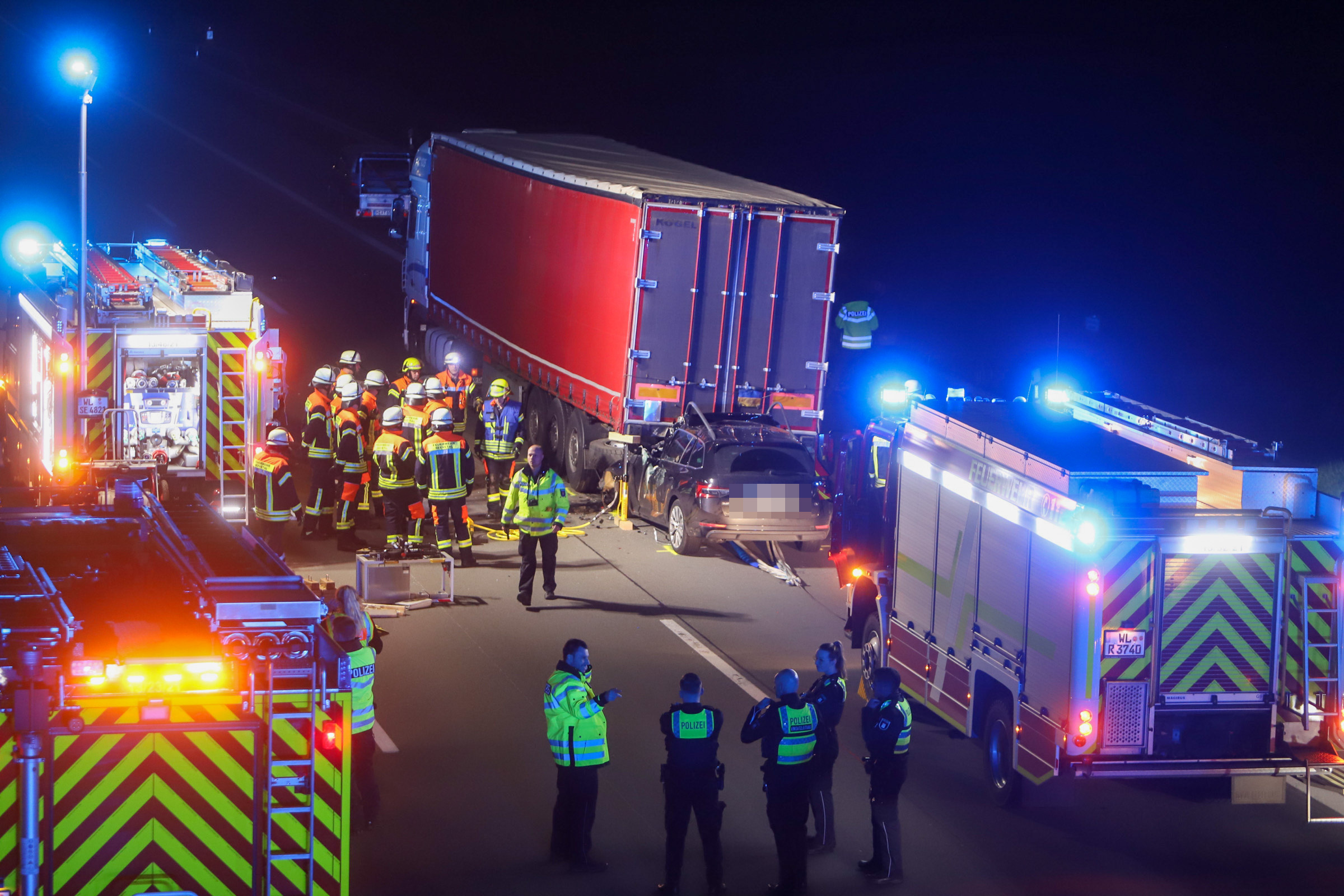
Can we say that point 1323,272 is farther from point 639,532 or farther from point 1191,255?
point 639,532

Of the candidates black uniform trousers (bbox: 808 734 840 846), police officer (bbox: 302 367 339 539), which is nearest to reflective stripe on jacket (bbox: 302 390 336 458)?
police officer (bbox: 302 367 339 539)

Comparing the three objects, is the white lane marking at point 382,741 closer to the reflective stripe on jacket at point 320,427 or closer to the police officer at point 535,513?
the police officer at point 535,513

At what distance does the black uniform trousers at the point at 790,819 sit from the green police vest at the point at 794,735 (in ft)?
0.19

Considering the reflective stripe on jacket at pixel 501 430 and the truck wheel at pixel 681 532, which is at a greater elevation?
the reflective stripe on jacket at pixel 501 430

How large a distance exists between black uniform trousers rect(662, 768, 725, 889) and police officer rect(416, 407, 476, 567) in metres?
7.99

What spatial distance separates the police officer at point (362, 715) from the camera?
371 inches

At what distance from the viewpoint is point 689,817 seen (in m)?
9.22

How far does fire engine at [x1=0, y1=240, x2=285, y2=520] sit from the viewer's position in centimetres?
1388

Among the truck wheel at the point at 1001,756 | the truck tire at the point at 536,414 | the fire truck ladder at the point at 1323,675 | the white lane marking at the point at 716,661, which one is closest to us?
the fire truck ladder at the point at 1323,675

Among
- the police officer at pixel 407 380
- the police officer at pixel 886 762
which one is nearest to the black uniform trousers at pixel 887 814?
the police officer at pixel 886 762

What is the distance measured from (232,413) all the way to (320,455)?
3.24 meters

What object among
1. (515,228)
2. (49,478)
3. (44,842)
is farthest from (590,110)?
(44,842)

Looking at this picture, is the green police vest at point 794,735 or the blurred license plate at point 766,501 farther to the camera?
the blurred license plate at point 766,501

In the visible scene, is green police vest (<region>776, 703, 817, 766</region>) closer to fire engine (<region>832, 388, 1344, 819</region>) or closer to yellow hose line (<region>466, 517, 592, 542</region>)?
fire engine (<region>832, 388, 1344, 819</region>)
